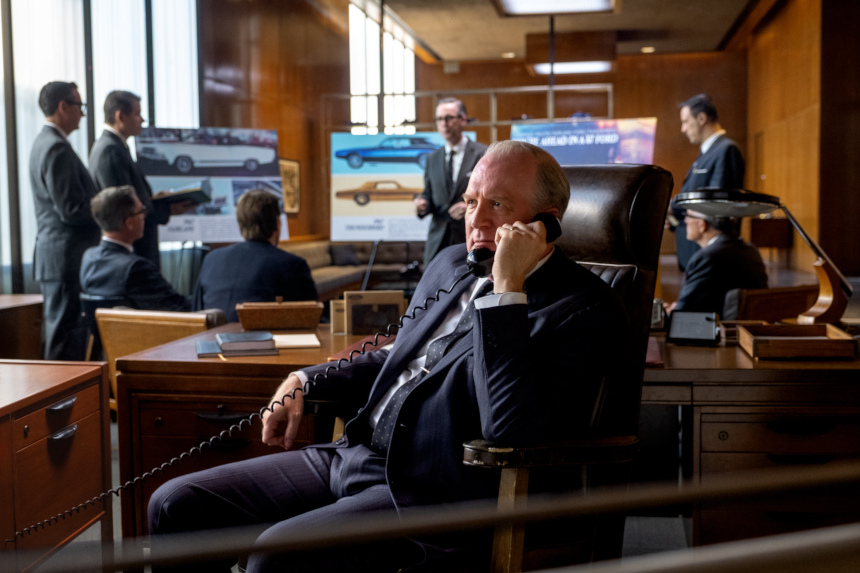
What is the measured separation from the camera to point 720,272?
317cm

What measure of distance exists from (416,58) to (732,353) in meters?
12.4

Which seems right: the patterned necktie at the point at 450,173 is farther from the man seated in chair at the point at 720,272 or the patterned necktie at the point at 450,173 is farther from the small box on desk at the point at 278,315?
the small box on desk at the point at 278,315

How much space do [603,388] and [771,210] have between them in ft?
3.71

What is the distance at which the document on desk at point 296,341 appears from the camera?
232 cm

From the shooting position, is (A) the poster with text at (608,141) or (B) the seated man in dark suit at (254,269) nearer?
(B) the seated man in dark suit at (254,269)

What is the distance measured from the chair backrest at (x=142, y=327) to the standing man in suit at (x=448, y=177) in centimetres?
259

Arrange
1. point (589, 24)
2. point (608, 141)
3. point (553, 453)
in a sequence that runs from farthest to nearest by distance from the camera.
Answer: point (589, 24)
point (608, 141)
point (553, 453)

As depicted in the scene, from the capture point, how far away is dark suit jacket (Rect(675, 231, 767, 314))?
317cm

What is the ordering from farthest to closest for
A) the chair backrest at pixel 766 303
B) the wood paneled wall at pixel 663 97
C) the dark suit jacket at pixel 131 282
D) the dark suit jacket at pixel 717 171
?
the wood paneled wall at pixel 663 97 → the dark suit jacket at pixel 717 171 → the dark suit jacket at pixel 131 282 → the chair backrest at pixel 766 303

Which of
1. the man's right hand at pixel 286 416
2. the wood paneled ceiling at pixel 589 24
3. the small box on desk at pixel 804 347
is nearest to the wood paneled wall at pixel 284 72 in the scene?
the wood paneled ceiling at pixel 589 24

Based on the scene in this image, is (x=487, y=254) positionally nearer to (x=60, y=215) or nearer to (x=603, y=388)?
(x=603, y=388)

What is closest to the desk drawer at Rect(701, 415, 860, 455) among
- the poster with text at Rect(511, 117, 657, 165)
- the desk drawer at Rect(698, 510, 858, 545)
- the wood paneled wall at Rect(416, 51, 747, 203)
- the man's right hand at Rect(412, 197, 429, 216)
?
the desk drawer at Rect(698, 510, 858, 545)

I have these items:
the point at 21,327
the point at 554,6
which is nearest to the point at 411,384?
the point at 21,327

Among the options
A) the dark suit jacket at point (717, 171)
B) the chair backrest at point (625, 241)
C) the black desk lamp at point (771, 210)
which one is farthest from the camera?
the dark suit jacket at point (717, 171)
